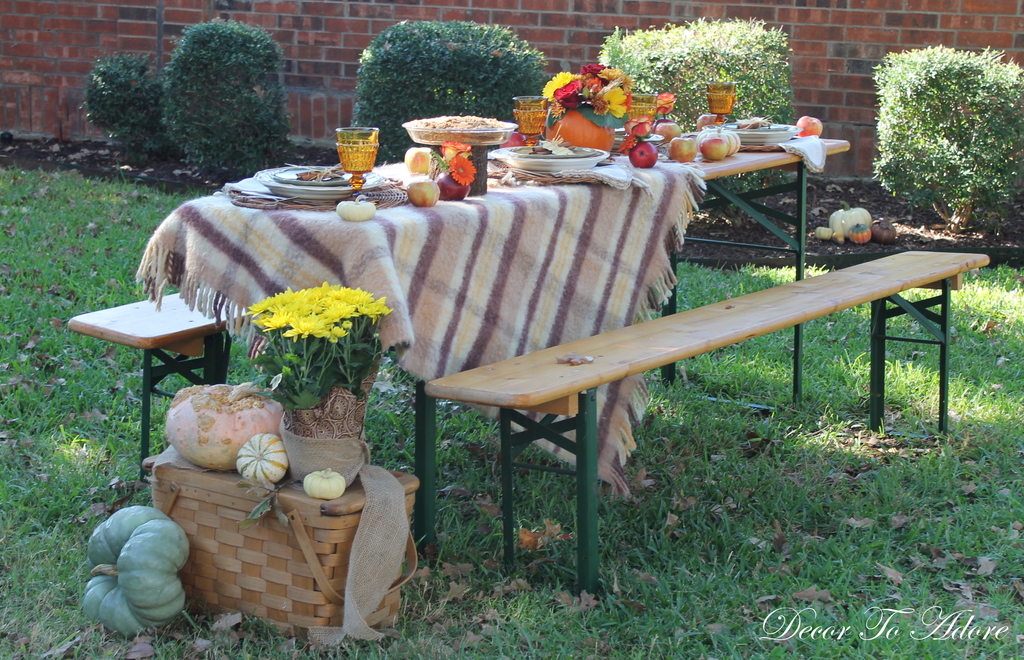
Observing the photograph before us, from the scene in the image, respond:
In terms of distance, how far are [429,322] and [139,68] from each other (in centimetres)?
644

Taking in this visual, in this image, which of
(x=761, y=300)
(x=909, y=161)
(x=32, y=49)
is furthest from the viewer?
(x=32, y=49)

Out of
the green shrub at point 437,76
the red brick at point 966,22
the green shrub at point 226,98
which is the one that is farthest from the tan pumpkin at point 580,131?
the red brick at point 966,22

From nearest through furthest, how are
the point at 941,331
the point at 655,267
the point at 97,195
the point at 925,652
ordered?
the point at 925,652
the point at 655,267
the point at 941,331
the point at 97,195

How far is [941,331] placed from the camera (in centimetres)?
423

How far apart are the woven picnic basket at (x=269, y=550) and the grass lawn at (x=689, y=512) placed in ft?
0.26

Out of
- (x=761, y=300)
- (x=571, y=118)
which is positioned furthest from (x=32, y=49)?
(x=761, y=300)

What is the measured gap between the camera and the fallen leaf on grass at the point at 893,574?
3.17 m

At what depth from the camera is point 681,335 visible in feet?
10.9

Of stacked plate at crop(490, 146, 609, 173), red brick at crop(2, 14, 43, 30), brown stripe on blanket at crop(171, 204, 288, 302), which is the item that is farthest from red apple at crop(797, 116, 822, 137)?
red brick at crop(2, 14, 43, 30)

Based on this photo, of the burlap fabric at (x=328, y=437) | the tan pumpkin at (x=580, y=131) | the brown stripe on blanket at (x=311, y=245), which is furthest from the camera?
the tan pumpkin at (x=580, y=131)

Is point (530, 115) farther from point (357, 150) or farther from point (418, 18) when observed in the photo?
point (418, 18)

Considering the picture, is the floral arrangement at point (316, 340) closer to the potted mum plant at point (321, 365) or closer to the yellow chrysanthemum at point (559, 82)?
the potted mum plant at point (321, 365)

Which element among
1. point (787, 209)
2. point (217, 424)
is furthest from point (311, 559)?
point (787, 209)

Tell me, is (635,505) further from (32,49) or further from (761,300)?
(32,49)
